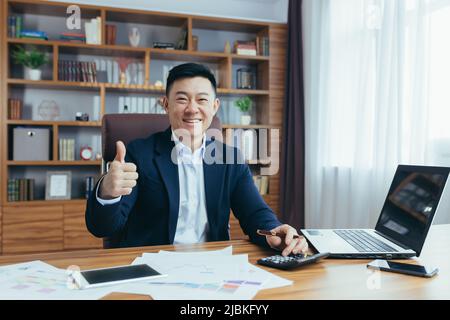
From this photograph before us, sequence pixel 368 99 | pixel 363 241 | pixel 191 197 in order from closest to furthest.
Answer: pixel 363 241
pixel 191 197
pixel 368 99

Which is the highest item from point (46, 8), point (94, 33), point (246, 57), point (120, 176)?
point (46, 8)

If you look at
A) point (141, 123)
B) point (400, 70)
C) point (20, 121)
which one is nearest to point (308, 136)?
point (400, 70)

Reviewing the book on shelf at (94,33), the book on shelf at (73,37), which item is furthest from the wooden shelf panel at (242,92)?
the book on shelf at (73,37)

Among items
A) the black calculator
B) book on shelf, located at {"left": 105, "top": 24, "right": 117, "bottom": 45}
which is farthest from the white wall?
the black calculator

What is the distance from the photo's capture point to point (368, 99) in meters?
2.88

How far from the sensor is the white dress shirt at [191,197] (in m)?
1.52

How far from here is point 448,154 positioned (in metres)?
2.27

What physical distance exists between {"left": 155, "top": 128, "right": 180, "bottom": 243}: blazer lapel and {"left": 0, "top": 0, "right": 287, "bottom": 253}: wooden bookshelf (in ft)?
7.18

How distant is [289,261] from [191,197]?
0.65m

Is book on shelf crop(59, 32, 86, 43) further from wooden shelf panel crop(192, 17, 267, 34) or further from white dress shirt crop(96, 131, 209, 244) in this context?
white dress shirt crop(96, 131, 209, 244)

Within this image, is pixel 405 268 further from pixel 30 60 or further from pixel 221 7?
pixel 221 7

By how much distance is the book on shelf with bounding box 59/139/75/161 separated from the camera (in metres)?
3.57

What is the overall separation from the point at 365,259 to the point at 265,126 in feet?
9.51

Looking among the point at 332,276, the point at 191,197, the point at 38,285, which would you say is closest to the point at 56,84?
the point at 191,197
